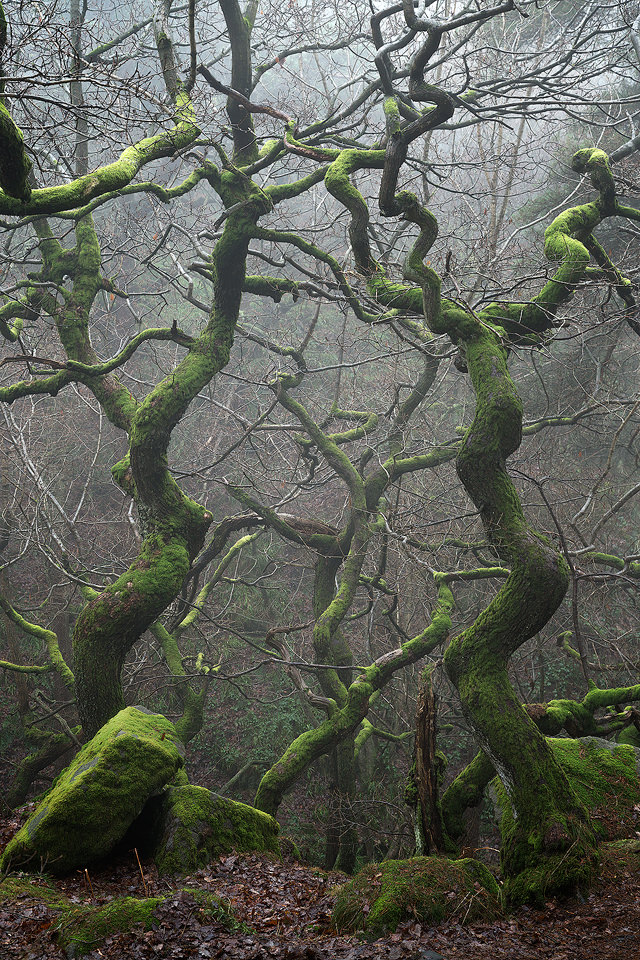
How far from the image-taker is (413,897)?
4012 mm

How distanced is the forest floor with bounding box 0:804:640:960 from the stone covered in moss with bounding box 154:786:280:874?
0.16 metres

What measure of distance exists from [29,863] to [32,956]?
171 cm

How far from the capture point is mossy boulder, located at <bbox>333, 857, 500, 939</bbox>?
387 centimetres

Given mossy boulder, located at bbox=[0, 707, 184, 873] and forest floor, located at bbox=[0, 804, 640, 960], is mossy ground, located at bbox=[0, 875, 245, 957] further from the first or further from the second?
mossy boulder, located at bbox=[0, 707, 184, 873]

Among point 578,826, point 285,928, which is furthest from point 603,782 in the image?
point 285,928

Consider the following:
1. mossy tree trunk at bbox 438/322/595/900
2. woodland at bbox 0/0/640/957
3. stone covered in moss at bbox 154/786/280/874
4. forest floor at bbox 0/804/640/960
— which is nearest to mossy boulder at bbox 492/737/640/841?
woodland at bbox 0/0/640/957

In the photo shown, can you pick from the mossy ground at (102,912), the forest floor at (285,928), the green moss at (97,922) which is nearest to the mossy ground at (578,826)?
the forest floor at (285,928)

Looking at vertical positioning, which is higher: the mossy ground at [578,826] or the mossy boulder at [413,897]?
the mossy ground at [578,826]

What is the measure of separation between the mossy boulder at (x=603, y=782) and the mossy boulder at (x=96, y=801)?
299cm

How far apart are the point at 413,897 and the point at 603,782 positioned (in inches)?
118

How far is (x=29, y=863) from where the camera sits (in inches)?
184

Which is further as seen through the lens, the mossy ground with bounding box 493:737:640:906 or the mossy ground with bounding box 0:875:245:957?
the mossy ground with bounding box 493:737:640:906

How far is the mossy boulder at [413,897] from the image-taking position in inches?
152

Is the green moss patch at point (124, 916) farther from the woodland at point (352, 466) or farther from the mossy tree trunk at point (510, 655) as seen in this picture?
the mossy tree trunk at point (510, 655)
